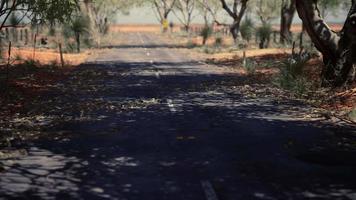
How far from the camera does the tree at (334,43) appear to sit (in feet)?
50.1

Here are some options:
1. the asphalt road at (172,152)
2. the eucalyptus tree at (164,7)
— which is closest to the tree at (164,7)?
the eucalyptus tree at (164,7)

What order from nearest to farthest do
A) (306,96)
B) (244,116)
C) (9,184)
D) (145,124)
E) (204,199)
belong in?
(204,199), (9,184), (145,124), (244,116), (306,96)

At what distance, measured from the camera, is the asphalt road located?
677cm

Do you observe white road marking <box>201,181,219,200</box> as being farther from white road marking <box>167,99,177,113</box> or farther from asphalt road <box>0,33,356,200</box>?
white road marking <box>167,99,177,113</box>

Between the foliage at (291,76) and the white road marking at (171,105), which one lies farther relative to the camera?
the foliage at (291,76)

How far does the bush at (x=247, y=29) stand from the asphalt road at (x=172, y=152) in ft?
88.4

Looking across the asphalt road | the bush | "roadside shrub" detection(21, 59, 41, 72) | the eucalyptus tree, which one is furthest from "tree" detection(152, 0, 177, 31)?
the asphalt road

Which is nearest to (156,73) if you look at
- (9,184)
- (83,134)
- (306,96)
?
(306,96)

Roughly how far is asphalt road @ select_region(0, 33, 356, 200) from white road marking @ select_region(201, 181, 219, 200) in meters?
0.01

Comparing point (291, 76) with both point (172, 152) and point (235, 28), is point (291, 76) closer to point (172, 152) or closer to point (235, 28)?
point (172, 152)

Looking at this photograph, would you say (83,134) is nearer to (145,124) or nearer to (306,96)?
(145,124)

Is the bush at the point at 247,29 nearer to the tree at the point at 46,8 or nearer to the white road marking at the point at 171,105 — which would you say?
the tree at the point at 46,8

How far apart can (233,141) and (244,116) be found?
9.09 ft

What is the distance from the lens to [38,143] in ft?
31.3
